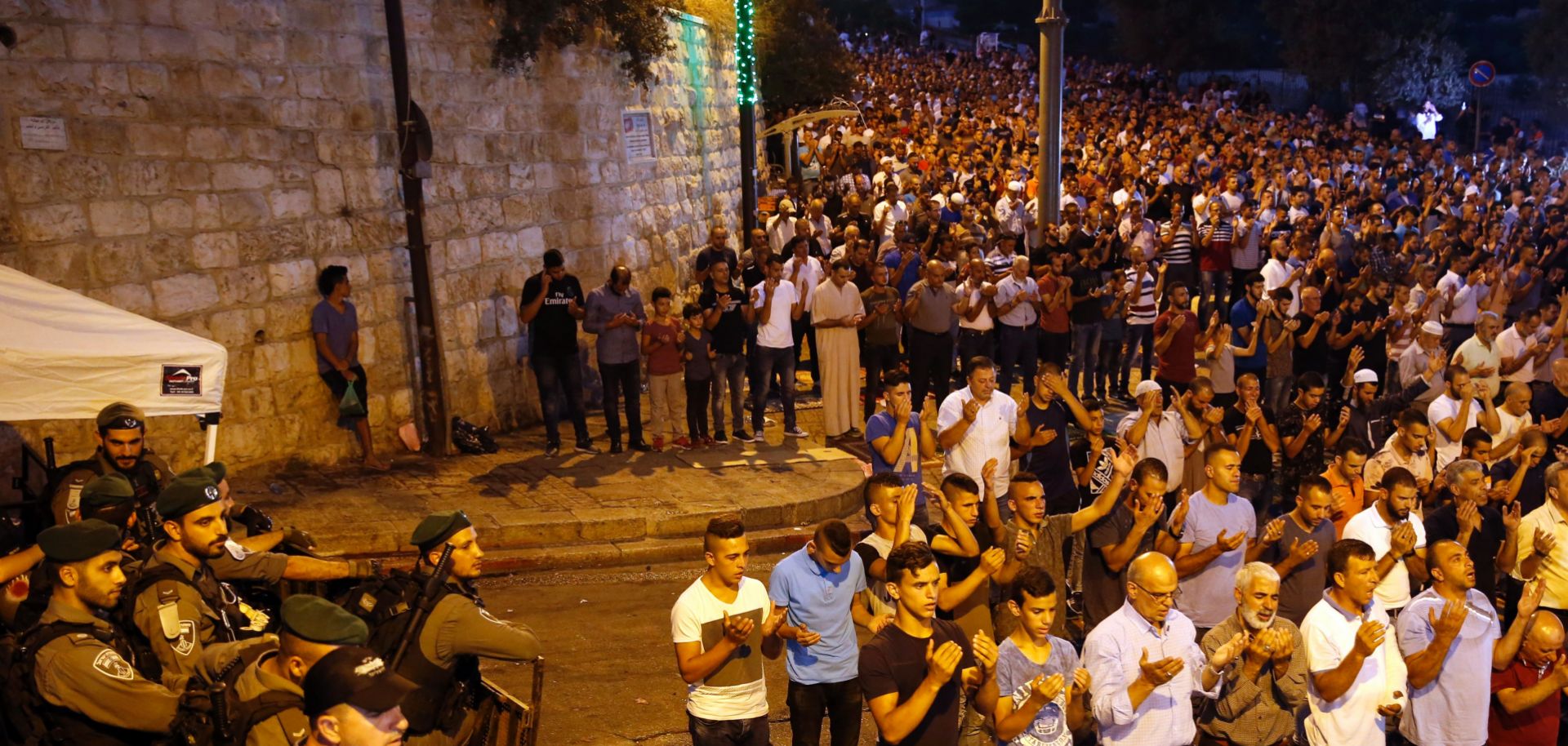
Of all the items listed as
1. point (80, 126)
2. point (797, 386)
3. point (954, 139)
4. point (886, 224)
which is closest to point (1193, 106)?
point (954, 139)

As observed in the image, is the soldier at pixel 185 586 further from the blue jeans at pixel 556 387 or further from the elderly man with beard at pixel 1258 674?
the blue jeans at pixel 556 387

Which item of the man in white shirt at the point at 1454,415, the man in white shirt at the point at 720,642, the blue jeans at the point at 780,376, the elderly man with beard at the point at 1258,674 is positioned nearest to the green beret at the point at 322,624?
the man in white shirt at the point at 720,642

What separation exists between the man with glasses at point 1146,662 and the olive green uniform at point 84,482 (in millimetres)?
4727

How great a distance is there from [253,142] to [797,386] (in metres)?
6.34

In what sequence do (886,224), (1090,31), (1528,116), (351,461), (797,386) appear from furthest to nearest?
(1090,31), (1528,116), (886,224), (797,386), (351,461)

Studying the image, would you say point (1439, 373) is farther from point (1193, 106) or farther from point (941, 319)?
point (1193, 106)

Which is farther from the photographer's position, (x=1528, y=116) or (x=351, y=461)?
(x=1528, y=116)

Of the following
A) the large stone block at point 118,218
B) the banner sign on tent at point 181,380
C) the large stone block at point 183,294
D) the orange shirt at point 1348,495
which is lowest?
the orange shirt at point 1348,495


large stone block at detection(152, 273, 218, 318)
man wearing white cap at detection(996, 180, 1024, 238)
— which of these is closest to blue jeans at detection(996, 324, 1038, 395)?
man wearing white cap at detection(996, 180, 1024, 238)

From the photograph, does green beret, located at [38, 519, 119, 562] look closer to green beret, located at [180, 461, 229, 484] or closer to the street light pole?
green beret, located at [180, 461, 229, 484]

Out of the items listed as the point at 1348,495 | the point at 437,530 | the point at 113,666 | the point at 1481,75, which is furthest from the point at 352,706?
the point at 1481,75

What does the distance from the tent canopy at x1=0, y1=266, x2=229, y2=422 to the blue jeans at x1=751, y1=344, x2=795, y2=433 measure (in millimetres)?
5590

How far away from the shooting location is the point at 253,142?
36.6 ft

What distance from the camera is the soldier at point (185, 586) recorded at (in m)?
5.59
